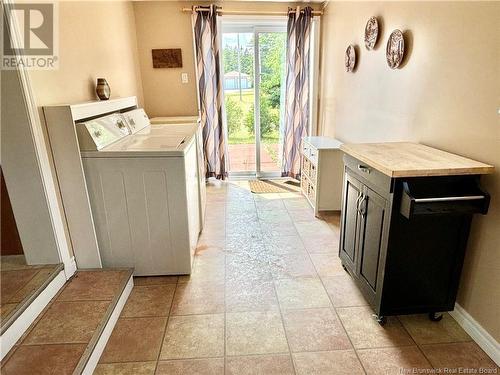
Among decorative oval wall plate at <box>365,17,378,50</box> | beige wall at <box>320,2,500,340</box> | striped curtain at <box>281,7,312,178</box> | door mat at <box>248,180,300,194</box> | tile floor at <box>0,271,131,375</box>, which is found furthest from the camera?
door mat at <box>248,180,300,194</box>

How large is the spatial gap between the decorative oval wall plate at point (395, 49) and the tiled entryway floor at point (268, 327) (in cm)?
149

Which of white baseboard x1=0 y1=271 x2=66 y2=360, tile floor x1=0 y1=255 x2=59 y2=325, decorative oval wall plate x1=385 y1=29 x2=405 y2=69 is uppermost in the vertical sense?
decorative oval wall plate x1=385 y1=29 x2=405 y2=69

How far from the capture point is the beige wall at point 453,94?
1.44 metres

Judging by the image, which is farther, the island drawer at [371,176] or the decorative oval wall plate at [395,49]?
the decorative oval wall plate at [395,49]

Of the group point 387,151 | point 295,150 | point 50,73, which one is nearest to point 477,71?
point 387,151

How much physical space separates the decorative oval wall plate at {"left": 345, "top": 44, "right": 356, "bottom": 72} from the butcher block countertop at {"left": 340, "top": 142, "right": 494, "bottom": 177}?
4.31 feet

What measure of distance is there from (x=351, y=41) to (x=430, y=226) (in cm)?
218

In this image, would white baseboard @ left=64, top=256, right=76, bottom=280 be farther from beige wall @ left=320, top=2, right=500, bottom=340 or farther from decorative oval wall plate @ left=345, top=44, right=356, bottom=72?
decorative oval wall plate @ left=345, top=44, right=356, bottom=72

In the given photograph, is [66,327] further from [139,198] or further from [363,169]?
[363,169]

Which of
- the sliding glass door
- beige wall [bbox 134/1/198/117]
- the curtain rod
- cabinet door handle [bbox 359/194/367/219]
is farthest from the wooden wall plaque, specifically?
cabinet door handle [bbox 359/194/367/219]

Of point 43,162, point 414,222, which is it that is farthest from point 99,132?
point 414,222

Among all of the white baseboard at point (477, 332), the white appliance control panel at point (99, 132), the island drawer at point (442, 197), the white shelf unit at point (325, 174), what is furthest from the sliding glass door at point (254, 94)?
the white baseboard at point (477, 332)

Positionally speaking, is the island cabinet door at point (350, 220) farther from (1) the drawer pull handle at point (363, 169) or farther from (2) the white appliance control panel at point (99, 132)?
(2) the white appliance control panel at point (99, 132)

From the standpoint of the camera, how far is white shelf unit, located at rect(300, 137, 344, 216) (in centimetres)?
296
